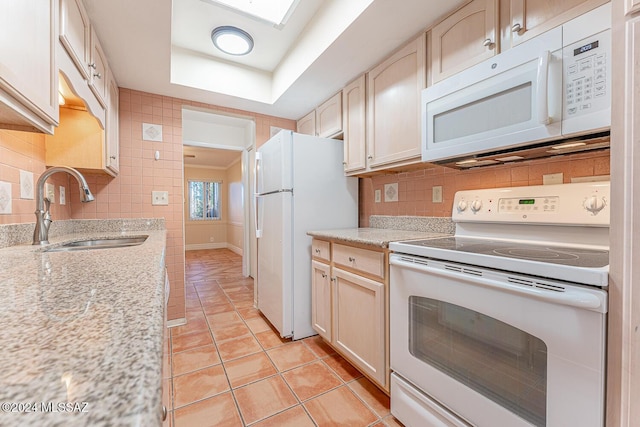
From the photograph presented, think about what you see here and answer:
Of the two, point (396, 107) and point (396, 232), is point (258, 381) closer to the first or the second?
point (396, 232)

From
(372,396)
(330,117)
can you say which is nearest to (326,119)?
(330,117)

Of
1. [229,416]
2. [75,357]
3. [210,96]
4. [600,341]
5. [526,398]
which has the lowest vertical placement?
[229,416]

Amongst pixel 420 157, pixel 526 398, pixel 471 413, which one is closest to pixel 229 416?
pixel 471 413

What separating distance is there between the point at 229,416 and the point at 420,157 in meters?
1.73

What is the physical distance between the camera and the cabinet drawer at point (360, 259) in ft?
4.68

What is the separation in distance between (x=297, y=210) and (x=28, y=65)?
5.05 ft

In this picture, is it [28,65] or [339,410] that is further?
[339,410]

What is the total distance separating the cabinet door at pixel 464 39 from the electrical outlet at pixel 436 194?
2.14 ft

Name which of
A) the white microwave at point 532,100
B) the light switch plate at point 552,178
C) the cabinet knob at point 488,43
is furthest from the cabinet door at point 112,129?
the light switch plate at point 552,178

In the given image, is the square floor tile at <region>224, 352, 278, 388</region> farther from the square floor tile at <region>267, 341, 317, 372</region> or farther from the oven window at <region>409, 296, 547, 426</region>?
the oven window at <region>409, 296, 547, 426</region>

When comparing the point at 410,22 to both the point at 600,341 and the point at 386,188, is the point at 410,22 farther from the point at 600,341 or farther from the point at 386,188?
the point at 600,341

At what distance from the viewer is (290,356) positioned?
189 cm

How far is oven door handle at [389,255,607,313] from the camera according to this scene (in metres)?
0.72

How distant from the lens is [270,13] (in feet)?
5.94
